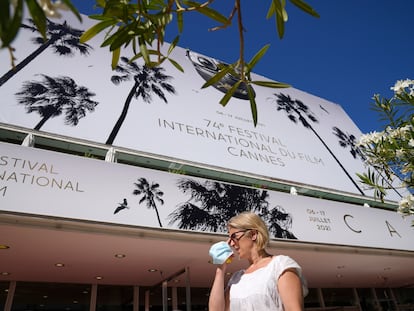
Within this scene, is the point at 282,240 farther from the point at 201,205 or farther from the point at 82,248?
the point at 82,248

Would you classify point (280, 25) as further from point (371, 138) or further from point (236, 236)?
point (371, 138)

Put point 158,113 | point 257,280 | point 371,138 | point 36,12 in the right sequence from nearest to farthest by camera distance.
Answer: point 36,12 → point 257,280 → point 371,138 → point 158,113

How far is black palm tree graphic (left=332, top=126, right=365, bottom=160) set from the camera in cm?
912

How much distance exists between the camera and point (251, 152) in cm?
668

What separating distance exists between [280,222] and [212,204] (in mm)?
1172

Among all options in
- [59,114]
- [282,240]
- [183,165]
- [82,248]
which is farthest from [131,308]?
[59,114]

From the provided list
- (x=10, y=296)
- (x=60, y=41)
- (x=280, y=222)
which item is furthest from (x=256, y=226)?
(x=60, y=41)

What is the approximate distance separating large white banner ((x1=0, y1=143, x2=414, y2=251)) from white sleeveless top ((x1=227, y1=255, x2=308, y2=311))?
2411 millimetres

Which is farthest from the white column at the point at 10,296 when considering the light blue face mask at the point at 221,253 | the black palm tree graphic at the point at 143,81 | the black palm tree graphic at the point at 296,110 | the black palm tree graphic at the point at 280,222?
the black palm tree graphic at the point at 296,110

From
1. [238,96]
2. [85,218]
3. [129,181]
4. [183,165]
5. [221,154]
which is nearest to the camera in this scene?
[85,218]

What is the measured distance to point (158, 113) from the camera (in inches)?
246

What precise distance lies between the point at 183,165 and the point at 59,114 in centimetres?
216

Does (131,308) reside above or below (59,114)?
below

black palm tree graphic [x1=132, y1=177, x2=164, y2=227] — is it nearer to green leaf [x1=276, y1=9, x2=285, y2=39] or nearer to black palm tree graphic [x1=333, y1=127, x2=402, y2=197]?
green leaf [x1=276, y1=9, x2=285, y2=39]
